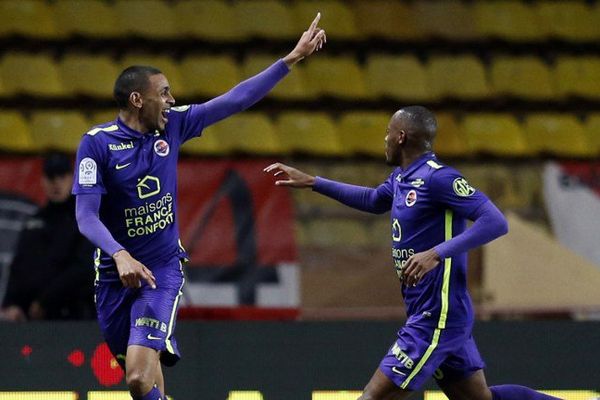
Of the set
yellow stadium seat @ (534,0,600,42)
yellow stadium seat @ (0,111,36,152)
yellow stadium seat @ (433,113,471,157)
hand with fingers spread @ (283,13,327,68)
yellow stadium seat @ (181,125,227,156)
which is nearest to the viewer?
hand with fingers spread @ (283,13,327,68)

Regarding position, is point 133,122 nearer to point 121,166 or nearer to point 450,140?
point 121,166

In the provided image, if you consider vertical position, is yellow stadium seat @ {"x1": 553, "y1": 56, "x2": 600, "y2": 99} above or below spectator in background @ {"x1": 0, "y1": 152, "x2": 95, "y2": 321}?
above

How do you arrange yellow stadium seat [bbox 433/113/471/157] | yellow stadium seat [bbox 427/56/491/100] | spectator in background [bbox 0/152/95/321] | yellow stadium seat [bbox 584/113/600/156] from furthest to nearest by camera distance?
yellow stadium seat [bbox 427/56/491/100] → yellow stadium seat [bbox 584/113/600/156] → yellow stadium seat [bbox 433/113/471/157] → spectator in background [bbox 0/152/95/321]

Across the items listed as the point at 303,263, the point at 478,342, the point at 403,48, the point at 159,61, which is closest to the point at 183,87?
the point at 159,61

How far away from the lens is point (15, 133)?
11.1 metres

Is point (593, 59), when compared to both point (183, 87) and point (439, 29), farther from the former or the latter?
point (183, 87)

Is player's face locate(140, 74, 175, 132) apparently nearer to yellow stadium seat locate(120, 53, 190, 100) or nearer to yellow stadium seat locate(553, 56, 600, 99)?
yellow stadium seat locate(120, 53, 190, 100)

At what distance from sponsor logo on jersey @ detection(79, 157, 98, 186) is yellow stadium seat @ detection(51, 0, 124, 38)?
20.9 ft

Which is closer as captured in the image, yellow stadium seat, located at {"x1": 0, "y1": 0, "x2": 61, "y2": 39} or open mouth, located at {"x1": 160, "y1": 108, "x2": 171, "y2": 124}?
open mouth, located at {"x1": 160, "y1": 108, "x2": 171, "y2": 124}

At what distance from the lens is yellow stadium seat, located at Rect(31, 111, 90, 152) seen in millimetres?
11008

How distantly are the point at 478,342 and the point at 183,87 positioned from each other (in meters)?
5.40

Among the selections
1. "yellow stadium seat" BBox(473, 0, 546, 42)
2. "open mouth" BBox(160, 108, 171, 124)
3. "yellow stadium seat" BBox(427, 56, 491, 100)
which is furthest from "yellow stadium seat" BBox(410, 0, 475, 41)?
"open mouth" BBox(160, 108, 171, 124)

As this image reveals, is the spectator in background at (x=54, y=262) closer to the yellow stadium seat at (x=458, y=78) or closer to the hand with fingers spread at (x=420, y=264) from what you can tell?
the hand with fingers spread at (x=420, y=264)

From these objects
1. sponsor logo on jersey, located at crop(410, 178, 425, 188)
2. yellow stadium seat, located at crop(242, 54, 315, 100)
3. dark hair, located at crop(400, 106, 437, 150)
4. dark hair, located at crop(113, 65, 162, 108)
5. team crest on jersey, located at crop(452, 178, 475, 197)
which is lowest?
team crest on jersey, located at crop(452, 178, 475, 197)
